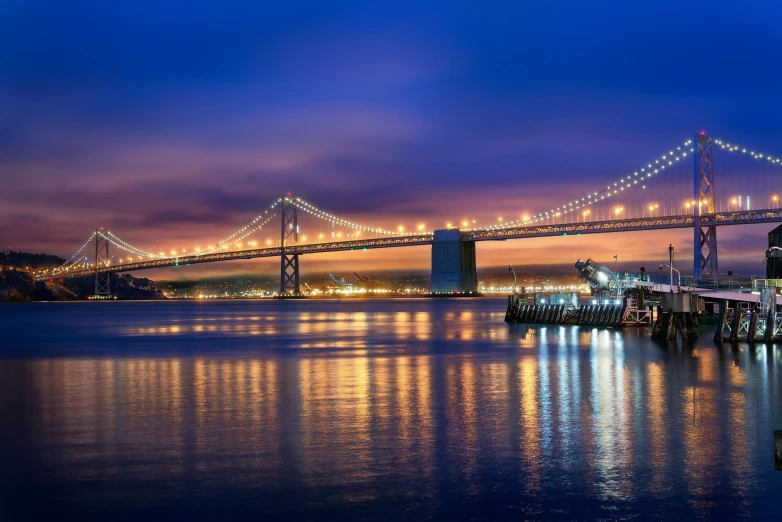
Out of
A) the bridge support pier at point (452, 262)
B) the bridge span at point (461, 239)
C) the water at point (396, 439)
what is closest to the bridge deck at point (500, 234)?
the bridge span at point (461, 239)

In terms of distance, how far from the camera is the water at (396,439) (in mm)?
8852

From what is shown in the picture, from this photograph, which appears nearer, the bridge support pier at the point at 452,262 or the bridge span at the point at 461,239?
the bridge span at the point at 461,239

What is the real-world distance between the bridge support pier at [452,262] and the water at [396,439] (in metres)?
68.2

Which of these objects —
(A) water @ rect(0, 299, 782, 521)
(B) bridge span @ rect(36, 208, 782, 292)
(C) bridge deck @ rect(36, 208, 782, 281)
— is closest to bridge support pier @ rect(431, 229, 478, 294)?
(B) bridge span @ rect(36, 208, 782, 292)

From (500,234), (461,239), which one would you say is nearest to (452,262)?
(461,239)

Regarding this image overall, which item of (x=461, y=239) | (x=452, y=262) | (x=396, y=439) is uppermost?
(x=461, y=239)

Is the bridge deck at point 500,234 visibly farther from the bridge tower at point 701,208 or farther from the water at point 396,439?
the water at point 396,439

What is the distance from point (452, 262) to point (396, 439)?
82.7 m

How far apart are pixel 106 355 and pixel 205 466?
61.5 feet

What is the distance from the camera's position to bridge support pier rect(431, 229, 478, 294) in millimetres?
92594

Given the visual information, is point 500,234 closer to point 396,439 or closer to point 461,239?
point 461,239

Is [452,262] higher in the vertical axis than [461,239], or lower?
lower

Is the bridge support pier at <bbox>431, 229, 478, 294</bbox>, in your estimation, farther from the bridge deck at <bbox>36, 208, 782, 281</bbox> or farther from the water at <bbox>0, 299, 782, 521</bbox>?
the water at <bbox>0, 299, 782, 521</bbox>

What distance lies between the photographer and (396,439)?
11992 mm
